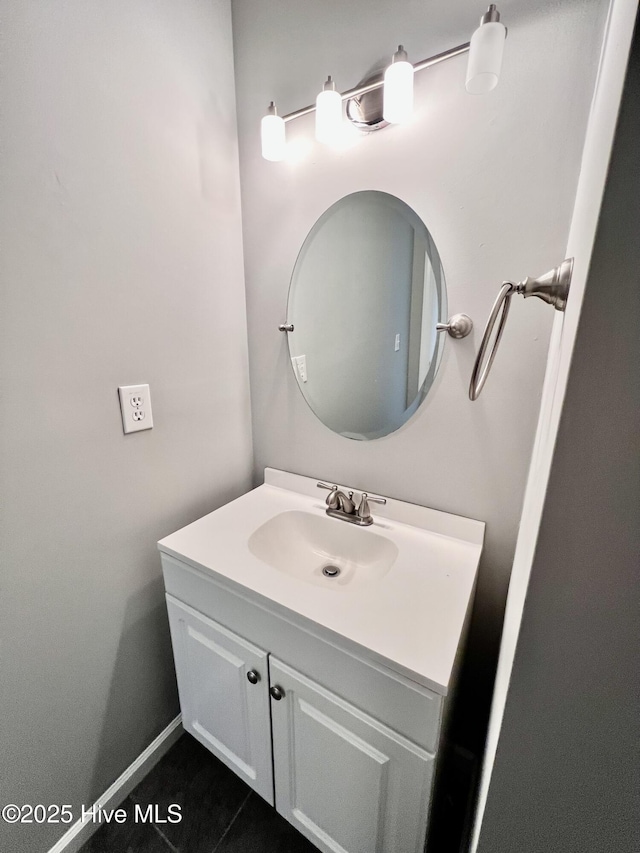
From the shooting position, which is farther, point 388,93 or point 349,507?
point 349,507

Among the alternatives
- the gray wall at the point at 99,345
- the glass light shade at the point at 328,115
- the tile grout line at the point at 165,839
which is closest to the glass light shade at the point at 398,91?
the glass light shade at the point at 328,115

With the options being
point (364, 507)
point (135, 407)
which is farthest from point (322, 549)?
point (135, 407)

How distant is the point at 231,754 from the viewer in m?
0.93

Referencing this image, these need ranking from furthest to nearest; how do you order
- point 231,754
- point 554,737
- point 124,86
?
1. point 231,754
2. point 124,86
3. point 554,737

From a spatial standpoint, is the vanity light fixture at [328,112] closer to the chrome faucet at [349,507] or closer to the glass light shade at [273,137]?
the glass light shade at [273,137]

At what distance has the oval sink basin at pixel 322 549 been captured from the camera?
95 cm

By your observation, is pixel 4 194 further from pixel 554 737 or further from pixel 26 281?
pixel 554 737

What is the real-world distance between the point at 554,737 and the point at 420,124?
1142mm

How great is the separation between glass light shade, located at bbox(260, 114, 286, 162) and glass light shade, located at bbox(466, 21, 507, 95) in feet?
1.60

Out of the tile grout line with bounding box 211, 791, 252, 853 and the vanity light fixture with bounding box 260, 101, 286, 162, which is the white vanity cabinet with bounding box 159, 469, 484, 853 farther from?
the vanity light fixture with bounding box 260, 101, 286, 162

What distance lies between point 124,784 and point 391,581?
1.05 meters

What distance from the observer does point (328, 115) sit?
2.78 ft

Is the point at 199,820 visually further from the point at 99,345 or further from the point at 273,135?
the point at 273,135

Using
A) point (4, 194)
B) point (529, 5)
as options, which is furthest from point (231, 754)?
point (529, 5)
